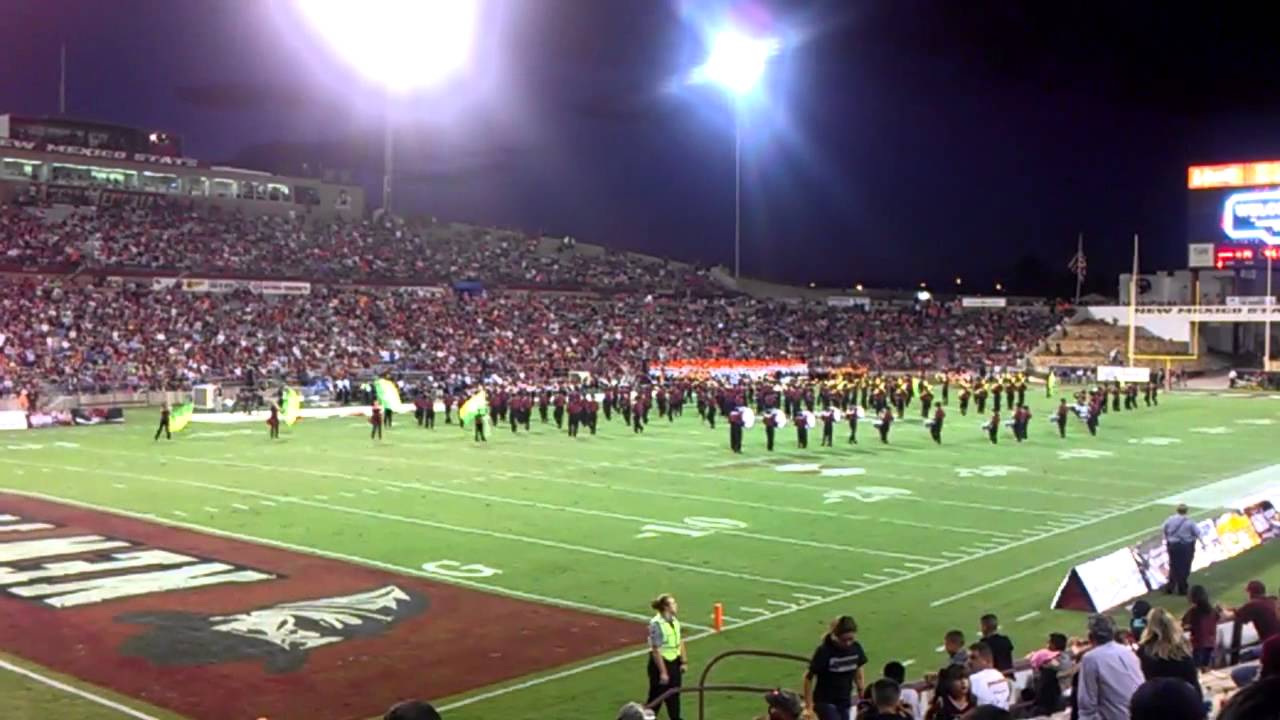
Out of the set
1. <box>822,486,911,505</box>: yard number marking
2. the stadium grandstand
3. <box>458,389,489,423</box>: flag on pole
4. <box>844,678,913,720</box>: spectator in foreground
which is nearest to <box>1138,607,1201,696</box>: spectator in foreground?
the stadium grandstand

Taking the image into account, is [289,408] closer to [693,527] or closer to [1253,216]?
[693,527]

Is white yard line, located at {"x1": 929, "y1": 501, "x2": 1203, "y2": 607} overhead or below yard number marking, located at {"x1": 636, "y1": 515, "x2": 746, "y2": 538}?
below

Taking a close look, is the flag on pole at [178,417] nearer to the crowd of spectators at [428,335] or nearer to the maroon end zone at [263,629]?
the crowd of spectators at [428,335]

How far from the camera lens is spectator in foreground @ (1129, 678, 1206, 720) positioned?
128 inches

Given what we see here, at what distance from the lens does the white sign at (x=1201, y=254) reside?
230ft

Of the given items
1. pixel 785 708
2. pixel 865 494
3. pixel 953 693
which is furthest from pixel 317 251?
pixel 785 708

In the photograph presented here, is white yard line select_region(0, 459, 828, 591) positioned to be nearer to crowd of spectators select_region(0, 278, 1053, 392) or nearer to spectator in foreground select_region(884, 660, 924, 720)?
spectator in foreground select_region(884, 660, 924, 720)

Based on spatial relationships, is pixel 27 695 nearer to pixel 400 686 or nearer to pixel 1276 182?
pixel 400 686

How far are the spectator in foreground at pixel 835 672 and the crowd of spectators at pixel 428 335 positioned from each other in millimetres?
39148

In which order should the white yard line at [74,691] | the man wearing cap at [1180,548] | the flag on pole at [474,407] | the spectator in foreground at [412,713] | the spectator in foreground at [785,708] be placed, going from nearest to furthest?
1. the spectator in foreground at [412,713]
2. the spectator in foreground at [785,708]
3. the white yard line at [74,691]
4. the man wearing cap at [1180,548]
5. the flag on pole at [474,407]

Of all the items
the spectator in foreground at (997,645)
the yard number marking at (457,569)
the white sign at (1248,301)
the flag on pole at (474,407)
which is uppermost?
the white sign at (1248,301)

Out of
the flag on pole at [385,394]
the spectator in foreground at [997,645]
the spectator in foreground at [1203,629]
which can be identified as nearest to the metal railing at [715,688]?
the spectator in foreground at [997,645]

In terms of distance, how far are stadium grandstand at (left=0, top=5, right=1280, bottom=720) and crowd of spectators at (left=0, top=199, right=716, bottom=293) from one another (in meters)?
0.31

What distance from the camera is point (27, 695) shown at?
10.5 metres
